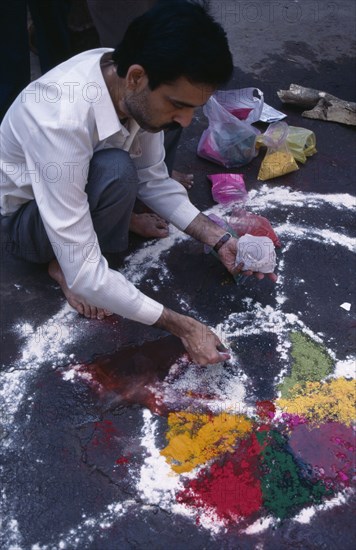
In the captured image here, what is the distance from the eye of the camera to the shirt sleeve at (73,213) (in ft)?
6.73

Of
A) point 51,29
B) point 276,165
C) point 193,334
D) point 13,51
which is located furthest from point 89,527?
point 51,29

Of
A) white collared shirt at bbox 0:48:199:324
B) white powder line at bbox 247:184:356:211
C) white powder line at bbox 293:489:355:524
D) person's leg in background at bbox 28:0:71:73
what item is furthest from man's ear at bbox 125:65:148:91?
person's leg in background at bbox 28:0:71:73

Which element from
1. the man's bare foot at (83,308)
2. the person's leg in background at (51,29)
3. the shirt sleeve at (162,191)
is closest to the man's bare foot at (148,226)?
the shirt sleeve at (162,191)

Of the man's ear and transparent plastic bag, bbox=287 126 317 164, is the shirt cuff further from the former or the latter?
transparent plastic bag, bbox=287 126 317 164

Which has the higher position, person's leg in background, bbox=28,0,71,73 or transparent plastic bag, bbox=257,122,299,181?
person's leg in background, bbox=28,0,71,73

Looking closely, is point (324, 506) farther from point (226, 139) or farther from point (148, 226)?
point (226, 139)

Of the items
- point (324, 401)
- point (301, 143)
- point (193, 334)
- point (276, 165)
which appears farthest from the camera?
point (301, 143)

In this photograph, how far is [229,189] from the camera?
136 inches

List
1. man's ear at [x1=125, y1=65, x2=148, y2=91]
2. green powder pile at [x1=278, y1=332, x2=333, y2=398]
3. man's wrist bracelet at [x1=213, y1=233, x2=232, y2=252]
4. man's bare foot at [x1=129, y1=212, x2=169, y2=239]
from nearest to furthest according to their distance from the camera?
man's ear at [x1=125, y1=65, x2=148, y2=91] → green powder pile at [x1=278, y1=332, x2=333, y2=398] → man's wrist bracelet at [x1=213, y1=233, x2=232, y2=252] → man's bare foot at [x1=129, y1=212, x2=169, y2=239]

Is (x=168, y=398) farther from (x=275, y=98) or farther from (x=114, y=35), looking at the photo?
(x=275, y=98)

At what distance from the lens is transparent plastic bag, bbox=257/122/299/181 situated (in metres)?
3.64

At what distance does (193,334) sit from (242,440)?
19.1 inches

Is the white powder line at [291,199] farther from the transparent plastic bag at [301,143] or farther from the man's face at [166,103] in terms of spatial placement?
the man's face at [166,103]

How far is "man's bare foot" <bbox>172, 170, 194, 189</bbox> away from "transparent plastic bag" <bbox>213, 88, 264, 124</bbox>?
63cm
